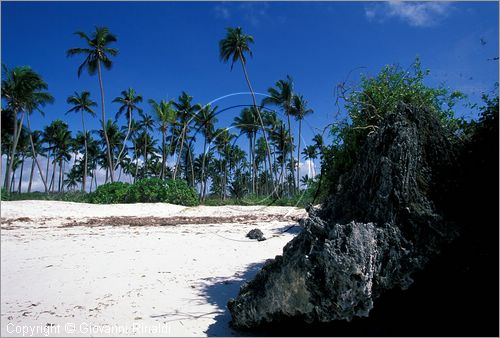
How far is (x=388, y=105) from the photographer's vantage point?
545 cm

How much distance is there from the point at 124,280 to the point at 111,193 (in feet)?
64.8

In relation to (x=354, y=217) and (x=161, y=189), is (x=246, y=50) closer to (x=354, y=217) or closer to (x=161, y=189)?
(x=161, y=189)

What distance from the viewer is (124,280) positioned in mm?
5730

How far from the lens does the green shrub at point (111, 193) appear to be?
23234mm

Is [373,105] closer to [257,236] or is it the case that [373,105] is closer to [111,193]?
[257,236]

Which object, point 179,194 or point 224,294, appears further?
point 179,194

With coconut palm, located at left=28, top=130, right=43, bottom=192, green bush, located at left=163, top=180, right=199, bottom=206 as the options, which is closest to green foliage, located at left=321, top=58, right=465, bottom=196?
green bush, located at left=163, top=180, right=199, bottom=206

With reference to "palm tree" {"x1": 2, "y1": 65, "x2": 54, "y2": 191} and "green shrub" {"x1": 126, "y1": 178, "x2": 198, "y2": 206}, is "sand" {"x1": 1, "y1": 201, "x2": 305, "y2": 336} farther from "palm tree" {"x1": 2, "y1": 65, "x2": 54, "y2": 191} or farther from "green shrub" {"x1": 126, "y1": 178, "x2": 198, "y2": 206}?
"palm tree" {"x1": 2, "y1": 65, "x2": 54, "y2": 191}

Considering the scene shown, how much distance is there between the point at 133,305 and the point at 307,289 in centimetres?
271

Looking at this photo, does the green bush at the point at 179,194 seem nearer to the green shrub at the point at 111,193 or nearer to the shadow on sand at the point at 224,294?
the green shrub at the point at 111,193

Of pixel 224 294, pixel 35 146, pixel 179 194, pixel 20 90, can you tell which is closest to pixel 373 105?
pixel 224 294

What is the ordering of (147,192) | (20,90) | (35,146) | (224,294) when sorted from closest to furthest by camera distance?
(224,294)
(147,192)
(20,90)
(35,146)

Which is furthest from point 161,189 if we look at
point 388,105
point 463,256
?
point 463,256

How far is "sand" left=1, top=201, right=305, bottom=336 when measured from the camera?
403cm
